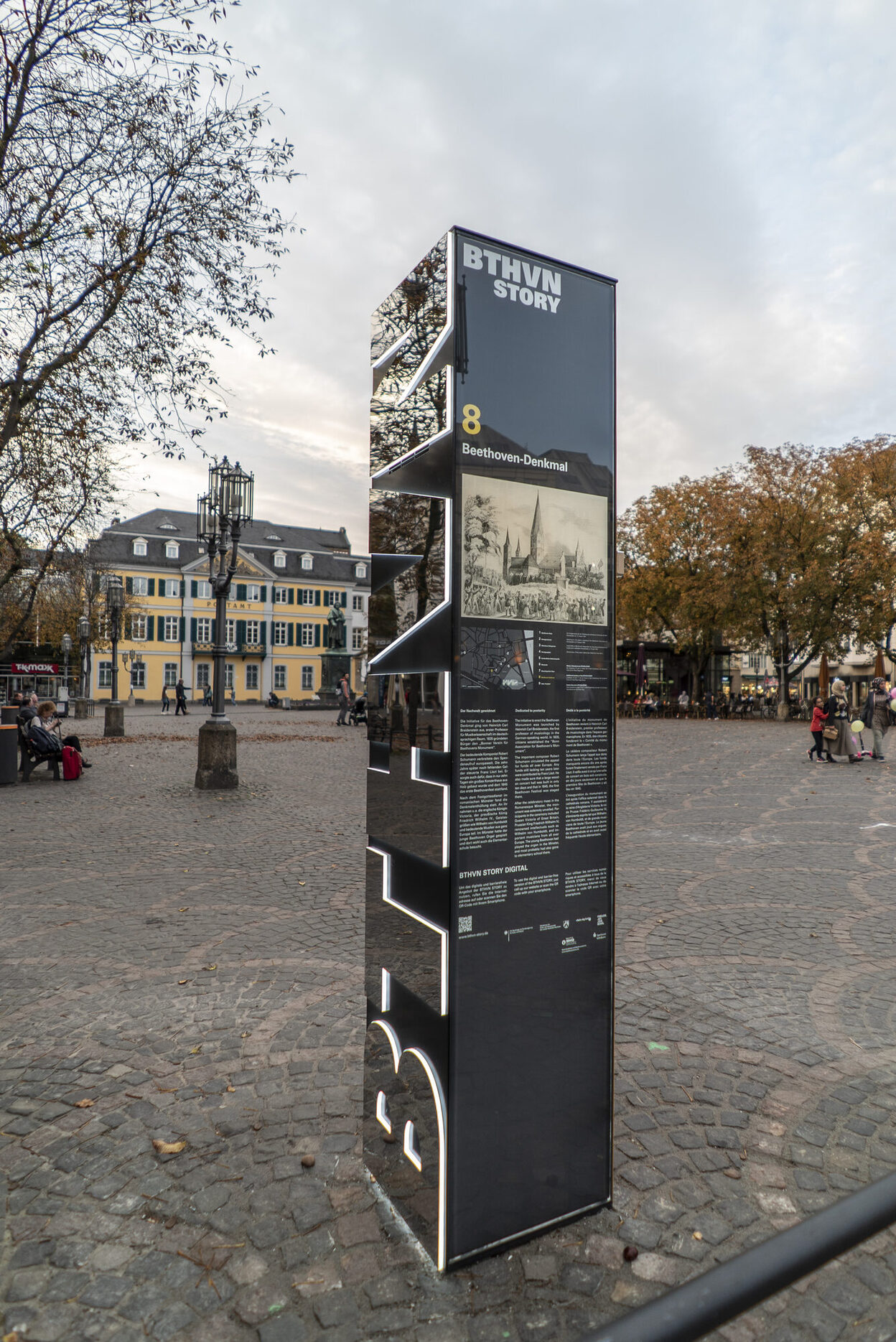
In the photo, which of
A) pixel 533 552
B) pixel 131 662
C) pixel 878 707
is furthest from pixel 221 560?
pixel 131 662

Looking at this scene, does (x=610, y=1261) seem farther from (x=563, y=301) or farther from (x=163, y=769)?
(x=163, y=769)

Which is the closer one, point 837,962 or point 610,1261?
point 610,1261

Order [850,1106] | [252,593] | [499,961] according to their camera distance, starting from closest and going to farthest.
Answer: [499,961]
[850,1106]
[252,593]

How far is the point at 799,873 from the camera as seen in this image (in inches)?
303

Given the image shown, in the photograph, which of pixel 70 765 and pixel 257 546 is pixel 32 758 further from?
pixel 257 546

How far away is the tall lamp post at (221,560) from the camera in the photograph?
1306 cm

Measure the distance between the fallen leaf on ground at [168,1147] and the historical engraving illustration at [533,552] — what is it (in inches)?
97.6

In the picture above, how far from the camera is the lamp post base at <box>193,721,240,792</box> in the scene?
1302 centimetres

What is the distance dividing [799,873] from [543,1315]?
6.17 meters

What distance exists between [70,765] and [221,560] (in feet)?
15.6

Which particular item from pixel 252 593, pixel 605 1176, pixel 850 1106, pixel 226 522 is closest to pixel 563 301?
pixel 605 1176

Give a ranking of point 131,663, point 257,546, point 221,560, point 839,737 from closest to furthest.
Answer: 1. point 221,560
2. point 839,737
3. point 131,663
4. point 257,546

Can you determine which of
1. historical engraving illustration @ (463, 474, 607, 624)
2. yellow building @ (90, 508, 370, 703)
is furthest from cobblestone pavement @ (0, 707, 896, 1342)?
yellow building @ (90, 508, 370, 703)

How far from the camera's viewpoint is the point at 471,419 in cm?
239
